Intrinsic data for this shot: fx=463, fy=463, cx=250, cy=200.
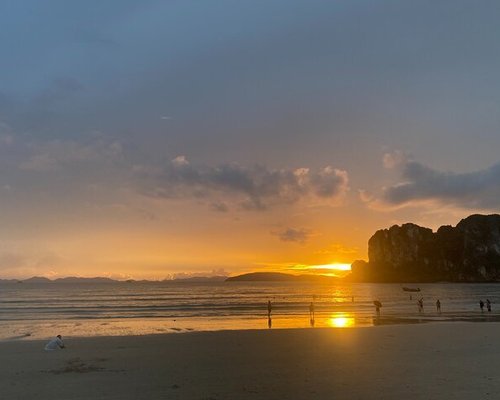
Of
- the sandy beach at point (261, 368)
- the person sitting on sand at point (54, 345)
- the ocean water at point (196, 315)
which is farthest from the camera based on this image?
the ocean water at point (196, 315)

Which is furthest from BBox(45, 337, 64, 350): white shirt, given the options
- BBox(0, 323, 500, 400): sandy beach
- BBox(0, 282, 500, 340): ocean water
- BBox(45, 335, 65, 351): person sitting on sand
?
BBox(0, 282, 500, 340): ocean water

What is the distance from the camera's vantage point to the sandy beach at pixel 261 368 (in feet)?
41.5

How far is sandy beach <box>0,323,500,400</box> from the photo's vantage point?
1265 centimetres

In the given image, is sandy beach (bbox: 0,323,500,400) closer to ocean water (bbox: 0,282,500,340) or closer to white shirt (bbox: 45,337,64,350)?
white shirt (bbox: 45,337,64,350)

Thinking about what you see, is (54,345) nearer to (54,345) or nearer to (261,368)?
(54,345)

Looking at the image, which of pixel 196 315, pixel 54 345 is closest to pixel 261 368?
pixel 54 345

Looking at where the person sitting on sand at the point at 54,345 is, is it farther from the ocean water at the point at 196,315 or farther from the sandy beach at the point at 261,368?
the ocean water at the point at 196,315

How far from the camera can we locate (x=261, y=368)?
1627 cm

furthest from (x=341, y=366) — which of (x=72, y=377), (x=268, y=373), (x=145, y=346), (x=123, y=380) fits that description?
(x=145, y=346)

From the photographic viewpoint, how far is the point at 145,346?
2311 centimetres

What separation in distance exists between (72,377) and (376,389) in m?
9.65

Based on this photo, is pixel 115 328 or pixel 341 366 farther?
pixel 115 328

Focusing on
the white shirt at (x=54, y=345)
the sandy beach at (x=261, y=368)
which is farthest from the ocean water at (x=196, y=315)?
the sandy beach at (x=261, y=368)

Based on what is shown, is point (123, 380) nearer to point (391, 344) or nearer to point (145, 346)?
point (145, 346)
